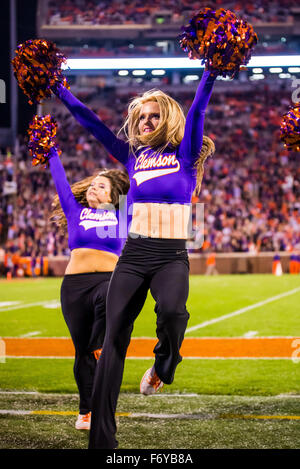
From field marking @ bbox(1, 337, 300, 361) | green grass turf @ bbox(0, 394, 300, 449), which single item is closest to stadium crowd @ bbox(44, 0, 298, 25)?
field marking @ bbox(1, 337, 300, 361)

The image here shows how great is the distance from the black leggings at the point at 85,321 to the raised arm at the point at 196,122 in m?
1.13

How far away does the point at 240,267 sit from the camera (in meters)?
21.4

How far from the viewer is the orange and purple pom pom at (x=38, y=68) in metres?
3.81

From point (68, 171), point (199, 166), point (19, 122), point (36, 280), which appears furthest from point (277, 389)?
point (19, 122)

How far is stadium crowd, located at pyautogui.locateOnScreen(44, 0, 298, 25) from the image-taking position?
1220 inches

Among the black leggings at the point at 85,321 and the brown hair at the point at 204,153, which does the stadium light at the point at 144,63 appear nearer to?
the black leggings at the point at 85,321

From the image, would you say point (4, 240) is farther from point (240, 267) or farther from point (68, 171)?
point (240, 267)

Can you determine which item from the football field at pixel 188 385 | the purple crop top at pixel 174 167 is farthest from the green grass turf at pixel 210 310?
the purple crop top at pixel 174 167

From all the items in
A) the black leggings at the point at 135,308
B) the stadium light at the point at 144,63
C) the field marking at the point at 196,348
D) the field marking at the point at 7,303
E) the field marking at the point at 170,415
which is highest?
the stadium light at the point at 144,63

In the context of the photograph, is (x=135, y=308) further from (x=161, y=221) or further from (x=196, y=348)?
(x=196, y=348)

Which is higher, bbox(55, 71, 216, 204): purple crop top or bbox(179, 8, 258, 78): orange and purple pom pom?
bbox(179, 8, 258, 78): orange and purple pom pom

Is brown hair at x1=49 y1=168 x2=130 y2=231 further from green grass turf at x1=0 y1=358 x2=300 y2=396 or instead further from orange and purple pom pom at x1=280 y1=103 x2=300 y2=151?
green grass turf at x1=0 y1=358 x2=300 y2=396

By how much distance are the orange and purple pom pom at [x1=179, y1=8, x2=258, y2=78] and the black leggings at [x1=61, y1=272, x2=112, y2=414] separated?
5.01ft
